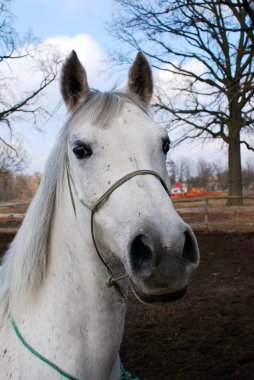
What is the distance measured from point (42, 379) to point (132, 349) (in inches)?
127

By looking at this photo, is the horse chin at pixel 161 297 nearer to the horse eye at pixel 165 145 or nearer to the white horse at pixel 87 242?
the white horse at pixel 87 242

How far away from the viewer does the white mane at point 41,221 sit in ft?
6.75

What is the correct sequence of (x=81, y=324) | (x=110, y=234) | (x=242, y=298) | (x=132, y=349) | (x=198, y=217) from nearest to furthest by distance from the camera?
(x=110, y=234), (x=81, y=324), (x=132, y=349), (x=242, y=298), (x=198, y=217)

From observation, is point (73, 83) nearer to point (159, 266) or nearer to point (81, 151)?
point (81, 151)

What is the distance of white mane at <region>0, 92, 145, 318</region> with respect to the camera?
81.0 inches

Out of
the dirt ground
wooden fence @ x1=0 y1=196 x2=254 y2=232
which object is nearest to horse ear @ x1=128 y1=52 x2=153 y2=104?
the dirt ground

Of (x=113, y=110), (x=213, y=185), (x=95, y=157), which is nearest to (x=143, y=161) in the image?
(x=95, y=157)

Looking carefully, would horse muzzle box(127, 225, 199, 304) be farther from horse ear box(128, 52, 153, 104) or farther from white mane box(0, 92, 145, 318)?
horse ear box(128, 52, 153, 104)

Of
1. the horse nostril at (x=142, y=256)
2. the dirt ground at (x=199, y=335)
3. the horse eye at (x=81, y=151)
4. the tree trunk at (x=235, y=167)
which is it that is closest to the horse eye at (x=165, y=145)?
the horse eye at (x=81, y=151)

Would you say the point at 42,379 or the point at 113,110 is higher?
the point at 113,110

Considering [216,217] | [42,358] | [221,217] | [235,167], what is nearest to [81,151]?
[42,358]

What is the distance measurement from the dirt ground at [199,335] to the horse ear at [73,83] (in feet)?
6.01

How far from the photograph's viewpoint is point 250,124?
17.2 meters

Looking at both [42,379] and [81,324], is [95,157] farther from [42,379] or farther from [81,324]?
[42,379]
